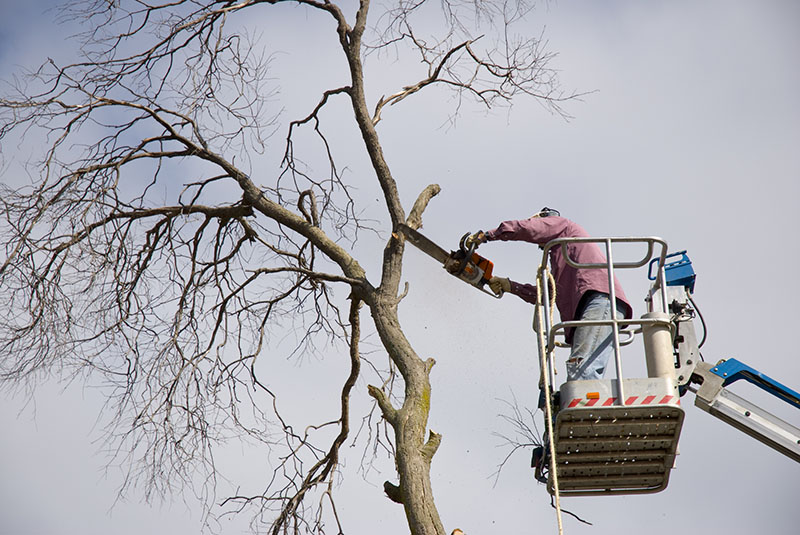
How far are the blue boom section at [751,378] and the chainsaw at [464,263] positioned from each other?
1845 mm

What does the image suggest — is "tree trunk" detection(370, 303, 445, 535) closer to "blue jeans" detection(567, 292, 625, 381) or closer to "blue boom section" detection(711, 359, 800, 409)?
"blue jeans" detection(567, 292, 625, 381)

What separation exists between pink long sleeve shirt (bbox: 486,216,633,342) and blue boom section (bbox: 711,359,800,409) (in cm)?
108

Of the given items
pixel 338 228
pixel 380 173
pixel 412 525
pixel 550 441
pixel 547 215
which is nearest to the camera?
pixel 550 441

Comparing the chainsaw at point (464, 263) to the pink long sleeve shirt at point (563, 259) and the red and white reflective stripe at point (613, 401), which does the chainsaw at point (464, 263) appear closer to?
the pink long sleeve shirt at point (563, 259)

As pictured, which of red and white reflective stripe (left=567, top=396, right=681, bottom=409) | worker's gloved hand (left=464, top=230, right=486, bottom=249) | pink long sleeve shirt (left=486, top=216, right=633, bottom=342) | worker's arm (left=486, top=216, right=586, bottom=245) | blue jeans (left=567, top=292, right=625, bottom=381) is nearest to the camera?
red and white reflective stripe (left=567, top=396, right=681, bottom=409)

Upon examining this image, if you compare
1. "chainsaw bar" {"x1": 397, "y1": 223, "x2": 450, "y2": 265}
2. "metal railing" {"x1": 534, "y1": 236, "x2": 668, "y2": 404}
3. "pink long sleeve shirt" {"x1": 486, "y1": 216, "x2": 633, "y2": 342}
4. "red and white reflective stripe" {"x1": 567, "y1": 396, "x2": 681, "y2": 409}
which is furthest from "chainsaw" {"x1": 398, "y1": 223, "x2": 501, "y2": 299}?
"red and white reflective stripe" {"x1": 567, "y1": 396, "x2": 681, "y2": 409}

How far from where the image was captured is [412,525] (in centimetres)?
662

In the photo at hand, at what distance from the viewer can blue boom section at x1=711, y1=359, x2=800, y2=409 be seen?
7777 mm

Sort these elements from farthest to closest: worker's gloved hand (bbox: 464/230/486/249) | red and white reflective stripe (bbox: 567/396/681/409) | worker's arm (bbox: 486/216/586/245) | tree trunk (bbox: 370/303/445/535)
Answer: worker's gloved hand (bbox: 464/230/486/249)
worker's arm (bbox: 486/216/586/245)
tree trunk (bbox: 370/303/445/535)
red and white reflective stripe (bbox: 567/396/681/409)

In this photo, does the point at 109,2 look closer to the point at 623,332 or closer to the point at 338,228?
the point at 338,228

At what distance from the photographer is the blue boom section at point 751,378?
25.5ft

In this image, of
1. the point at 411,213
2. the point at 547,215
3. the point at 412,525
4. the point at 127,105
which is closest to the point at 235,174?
the point at 127,105

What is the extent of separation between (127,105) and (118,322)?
1.80 metres

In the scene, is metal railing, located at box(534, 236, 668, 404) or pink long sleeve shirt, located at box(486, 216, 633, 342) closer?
metal railing, located at box(534, 236, 668, 404)
